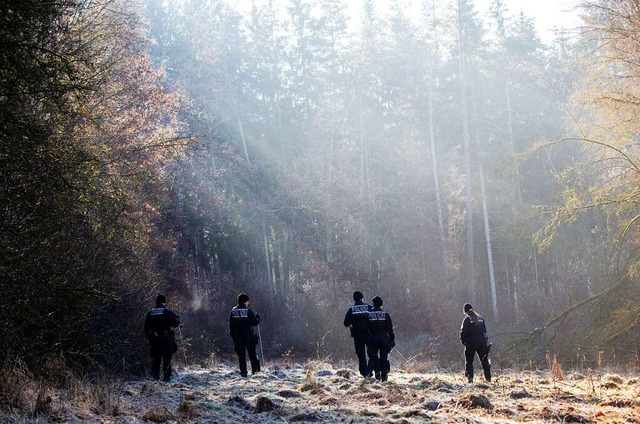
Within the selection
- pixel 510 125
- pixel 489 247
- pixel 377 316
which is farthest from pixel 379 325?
pixel 510 125

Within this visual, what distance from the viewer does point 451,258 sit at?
44.2m

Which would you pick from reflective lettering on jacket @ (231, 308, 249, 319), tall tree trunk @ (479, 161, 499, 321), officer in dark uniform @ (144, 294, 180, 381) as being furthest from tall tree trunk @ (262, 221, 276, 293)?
officer in dark uniform @ (144, 294, 180, 381)

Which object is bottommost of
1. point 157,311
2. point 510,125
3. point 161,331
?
point 161,331

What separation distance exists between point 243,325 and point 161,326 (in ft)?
6.39

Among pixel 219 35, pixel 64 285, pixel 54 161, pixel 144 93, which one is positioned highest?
pixel 219 35

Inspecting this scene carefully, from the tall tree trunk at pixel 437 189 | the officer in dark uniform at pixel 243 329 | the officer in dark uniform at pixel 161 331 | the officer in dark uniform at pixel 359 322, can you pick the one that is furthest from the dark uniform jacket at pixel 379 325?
the tall tree trunk at pixel 437 189

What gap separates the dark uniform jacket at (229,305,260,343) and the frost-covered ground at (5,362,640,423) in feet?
8.51

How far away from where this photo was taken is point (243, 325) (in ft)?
54.6

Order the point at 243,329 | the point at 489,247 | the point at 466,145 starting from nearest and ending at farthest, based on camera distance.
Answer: the point at 243,329 → the point at 466,145 → the point at 489,247

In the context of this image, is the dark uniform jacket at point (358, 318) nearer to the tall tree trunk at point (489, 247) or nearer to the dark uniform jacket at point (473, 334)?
the dark uniform jacket at point (473, 334)

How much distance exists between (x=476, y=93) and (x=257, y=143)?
44.3 feet

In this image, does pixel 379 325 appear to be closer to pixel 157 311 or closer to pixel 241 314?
pixel 241 314

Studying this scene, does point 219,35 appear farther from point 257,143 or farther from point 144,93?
point 144,93

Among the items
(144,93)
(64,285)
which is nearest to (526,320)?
(144,93)
